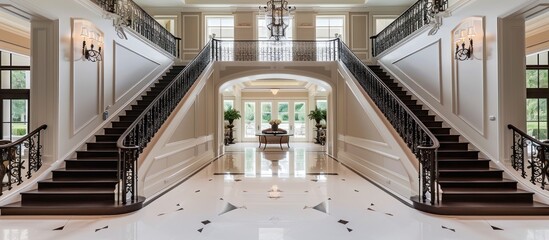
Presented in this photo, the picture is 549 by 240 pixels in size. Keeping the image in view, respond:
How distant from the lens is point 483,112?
4.83 metres

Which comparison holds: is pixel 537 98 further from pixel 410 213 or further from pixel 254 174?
pixel 254 174

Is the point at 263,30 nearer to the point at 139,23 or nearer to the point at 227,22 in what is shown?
the point at 227,22

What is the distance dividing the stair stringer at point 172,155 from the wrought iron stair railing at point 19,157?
1567 mm

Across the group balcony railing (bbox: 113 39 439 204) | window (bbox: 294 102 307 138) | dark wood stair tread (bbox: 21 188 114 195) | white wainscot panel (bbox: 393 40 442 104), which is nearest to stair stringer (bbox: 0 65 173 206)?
dark wood stair tread (bbox: 21 188 114 195)

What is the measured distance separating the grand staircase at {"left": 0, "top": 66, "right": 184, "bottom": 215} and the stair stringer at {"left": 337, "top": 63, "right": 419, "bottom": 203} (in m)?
4.02

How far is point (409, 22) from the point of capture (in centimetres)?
718

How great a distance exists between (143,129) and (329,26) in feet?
27.9

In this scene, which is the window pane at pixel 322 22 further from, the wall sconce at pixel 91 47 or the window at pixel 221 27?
the wall sconce at pixel 91 47

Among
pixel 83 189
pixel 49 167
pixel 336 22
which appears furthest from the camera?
pixel 336 22

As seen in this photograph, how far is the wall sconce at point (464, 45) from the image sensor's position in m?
5.02

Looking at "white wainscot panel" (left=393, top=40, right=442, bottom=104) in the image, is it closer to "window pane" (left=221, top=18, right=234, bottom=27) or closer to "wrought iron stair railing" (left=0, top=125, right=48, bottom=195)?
"window pane" (left=221, top=18, right=234, bottom=27)

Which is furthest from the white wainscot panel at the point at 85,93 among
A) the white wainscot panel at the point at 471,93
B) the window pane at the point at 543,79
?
the window pane at the point at 543,79

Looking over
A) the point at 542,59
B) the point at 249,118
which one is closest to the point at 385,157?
the point at 542,59

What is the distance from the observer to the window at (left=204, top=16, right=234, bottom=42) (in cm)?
1106
